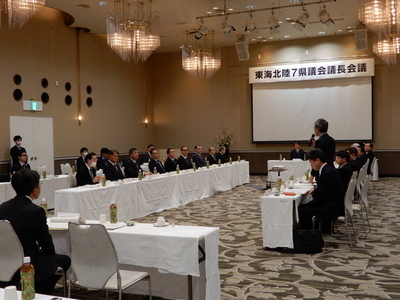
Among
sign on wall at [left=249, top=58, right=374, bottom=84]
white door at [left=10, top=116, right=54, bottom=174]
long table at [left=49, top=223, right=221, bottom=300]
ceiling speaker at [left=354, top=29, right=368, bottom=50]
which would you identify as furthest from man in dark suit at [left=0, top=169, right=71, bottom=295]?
sign on wall at [left=249, top=58, right=374, bottom=84]

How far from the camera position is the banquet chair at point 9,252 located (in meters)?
2.98

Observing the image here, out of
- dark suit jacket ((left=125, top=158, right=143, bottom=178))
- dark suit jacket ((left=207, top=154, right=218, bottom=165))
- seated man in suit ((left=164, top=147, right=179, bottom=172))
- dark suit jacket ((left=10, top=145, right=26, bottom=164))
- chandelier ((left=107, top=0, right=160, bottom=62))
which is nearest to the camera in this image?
chandelier ((left=107, top=0, right=160, bottom=62))

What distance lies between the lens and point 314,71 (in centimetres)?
1509

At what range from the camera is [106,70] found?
14.7 meters

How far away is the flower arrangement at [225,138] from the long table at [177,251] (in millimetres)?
12454

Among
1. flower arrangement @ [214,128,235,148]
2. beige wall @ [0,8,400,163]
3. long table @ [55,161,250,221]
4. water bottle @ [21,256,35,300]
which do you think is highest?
beige wall @ [0,8,400,163]

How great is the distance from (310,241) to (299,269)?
67 cm

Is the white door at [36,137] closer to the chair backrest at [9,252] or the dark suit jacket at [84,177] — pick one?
the dark suit jacket at [84,177]

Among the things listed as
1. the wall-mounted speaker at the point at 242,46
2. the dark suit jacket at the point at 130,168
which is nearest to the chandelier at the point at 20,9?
the dark suit jacket at the point at 130,168

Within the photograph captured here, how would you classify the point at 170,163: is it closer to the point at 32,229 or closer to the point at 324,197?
the point at 324,197

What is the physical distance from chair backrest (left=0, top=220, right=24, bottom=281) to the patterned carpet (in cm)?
92

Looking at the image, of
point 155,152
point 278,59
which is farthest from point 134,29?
point 278,59

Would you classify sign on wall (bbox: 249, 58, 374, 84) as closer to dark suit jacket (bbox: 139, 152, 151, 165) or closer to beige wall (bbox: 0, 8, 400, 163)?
beige wall (bbox: 0, 8, 400, 163)

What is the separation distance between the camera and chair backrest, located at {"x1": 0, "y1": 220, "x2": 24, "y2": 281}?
2.98 meters
